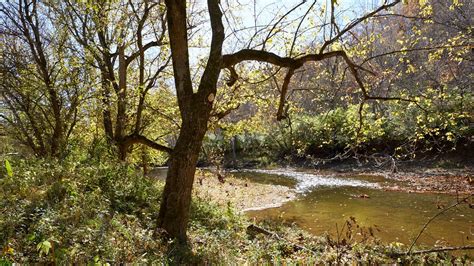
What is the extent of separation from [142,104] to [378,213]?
850 centimetres

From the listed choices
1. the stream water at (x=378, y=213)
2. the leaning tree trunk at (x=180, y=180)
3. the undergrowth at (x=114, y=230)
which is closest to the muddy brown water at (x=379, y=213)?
the stream water at (x=378, y=213)

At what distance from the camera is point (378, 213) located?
473 inches

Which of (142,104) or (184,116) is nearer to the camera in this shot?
(184,116)

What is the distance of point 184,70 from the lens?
6.41 meters

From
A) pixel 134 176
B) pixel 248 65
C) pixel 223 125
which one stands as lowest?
pixel 134 176

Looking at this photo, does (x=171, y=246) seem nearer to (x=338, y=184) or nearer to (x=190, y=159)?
(x=190, y=159)

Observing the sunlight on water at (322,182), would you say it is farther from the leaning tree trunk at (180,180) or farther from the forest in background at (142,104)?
the leaning tree trunk at (180,180)

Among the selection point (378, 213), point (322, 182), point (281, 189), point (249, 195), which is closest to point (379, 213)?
point (378, 213)

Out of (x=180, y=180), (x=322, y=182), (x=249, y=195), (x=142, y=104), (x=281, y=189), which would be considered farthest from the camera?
(x=322, y=182)

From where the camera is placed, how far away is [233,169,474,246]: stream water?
30.6 ft

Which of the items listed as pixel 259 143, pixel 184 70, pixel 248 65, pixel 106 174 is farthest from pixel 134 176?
pixel 259 143

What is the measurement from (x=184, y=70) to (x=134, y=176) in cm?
398

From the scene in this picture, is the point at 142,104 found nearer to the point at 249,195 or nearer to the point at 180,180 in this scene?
the point at 180,180

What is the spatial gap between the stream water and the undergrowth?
194 centimetres
